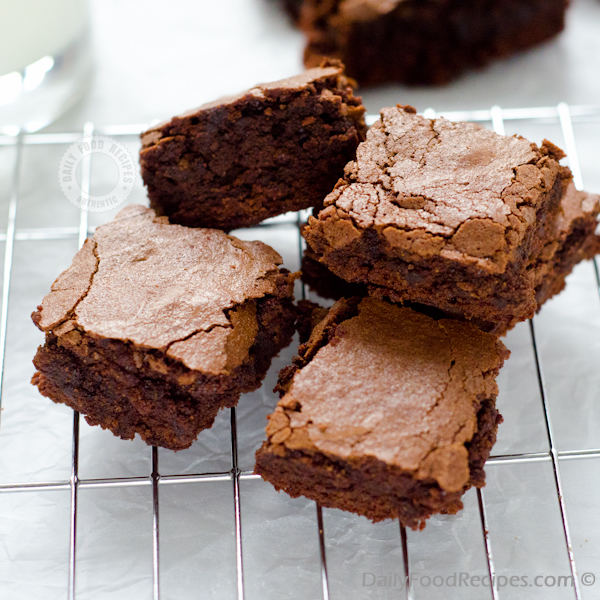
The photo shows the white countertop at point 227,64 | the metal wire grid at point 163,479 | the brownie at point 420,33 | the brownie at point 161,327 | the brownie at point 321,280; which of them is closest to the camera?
the brownie at point 161,327

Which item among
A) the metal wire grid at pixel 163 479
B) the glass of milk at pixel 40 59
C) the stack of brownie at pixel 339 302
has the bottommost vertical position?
the metal wire grid at pixel 163 479

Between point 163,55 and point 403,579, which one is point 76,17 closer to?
point 163,55

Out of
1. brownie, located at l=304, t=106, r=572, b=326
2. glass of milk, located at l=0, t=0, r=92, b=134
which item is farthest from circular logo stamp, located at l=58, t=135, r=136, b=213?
brownie, located at l=304, t=106, r=572, b=326

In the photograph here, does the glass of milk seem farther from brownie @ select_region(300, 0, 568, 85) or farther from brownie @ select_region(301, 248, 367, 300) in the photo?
brownie @ select_region(301, 248, 367, 300)

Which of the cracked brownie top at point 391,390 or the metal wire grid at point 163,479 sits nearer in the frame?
the cracked brownie top at point 391,390

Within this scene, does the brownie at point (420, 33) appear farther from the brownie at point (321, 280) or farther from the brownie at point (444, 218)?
the brownie at point (321, 280)

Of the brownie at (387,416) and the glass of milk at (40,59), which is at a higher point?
the glass of milk at (40,59)

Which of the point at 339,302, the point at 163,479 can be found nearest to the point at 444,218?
the point at 339,302

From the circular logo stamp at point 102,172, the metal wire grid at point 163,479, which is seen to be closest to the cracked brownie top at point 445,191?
the metal wire grid at point 163,479
